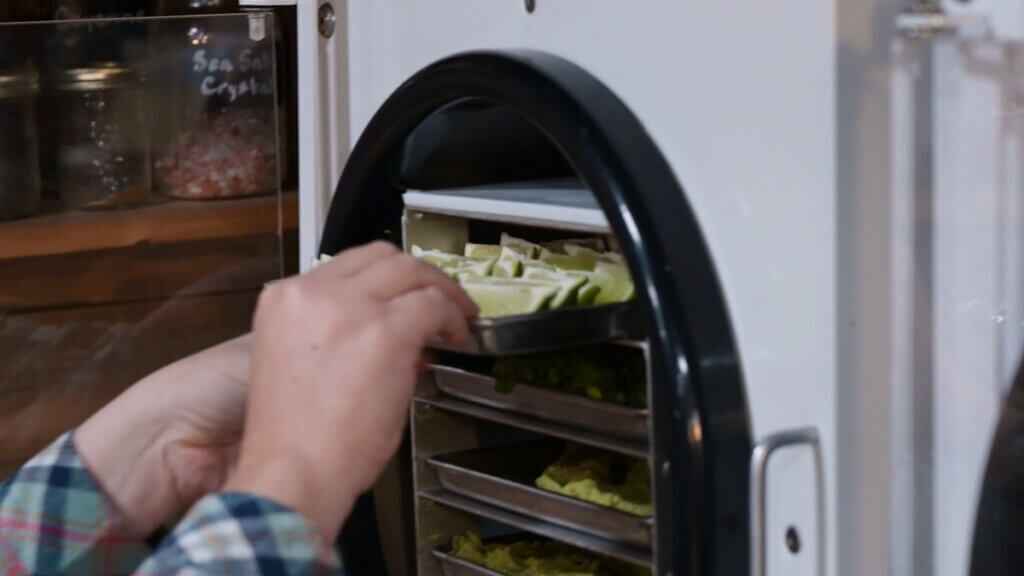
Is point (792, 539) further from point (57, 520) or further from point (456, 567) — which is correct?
point (57, 520)

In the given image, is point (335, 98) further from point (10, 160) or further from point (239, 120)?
point (10, 160)

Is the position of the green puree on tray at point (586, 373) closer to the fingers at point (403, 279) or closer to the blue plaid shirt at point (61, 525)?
the fingers at point (403, 279)

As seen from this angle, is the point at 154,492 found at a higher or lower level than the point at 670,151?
lower

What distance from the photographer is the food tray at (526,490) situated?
1106 mm

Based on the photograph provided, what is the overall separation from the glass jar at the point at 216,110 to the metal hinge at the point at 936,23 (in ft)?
3.19

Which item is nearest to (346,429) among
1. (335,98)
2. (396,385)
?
(396,385)

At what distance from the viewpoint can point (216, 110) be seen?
5.80 ft

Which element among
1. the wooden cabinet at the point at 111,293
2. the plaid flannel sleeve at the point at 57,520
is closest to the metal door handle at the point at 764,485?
the plaid flannel sleeve at the point at 57,520

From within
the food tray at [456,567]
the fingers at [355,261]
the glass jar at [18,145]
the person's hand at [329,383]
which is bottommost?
the food tray at [456,567]

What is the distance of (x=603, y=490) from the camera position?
1.19m

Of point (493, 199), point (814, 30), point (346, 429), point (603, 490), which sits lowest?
point (603, 490)

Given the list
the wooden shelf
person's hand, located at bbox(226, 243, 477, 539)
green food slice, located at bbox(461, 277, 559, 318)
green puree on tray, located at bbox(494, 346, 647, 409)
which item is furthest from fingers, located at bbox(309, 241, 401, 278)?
the wooden shelf

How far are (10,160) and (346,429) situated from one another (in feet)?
3.14

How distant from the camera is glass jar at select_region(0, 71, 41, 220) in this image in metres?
1.68
